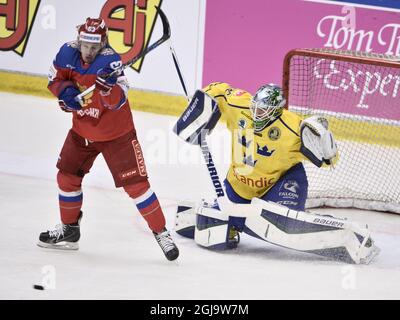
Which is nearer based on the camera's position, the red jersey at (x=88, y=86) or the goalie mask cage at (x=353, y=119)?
the red jersey at (x=88, y=86)

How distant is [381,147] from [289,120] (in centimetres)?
171

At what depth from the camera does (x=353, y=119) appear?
7055mm

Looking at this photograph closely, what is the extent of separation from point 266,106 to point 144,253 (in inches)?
36.9

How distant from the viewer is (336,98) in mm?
6855

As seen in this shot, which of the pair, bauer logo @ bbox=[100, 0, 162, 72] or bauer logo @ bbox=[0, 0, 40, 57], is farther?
bauer logo @ bbox=[0, 0, 40, 57]

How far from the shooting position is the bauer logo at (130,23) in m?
7.72

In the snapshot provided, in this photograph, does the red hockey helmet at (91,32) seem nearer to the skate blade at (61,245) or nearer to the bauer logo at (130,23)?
the skate blade at (61,245)

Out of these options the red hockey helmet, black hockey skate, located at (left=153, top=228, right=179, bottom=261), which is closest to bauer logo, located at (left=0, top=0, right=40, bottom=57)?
the red hockey helmet

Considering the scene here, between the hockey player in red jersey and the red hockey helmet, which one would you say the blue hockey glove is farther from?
the red hockey helmet

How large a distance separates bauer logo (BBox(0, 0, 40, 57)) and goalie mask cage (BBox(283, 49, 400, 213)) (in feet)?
7.97

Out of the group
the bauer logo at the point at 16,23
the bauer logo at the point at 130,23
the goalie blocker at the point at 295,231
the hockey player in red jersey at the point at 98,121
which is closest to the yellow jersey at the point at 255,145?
the goalie blocker at the point at 295,231

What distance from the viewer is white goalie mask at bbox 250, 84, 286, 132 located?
526cm

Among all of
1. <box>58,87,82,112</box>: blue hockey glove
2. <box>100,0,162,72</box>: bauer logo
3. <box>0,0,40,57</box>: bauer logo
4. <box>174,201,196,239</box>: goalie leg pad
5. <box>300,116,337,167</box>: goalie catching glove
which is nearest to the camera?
<box>58,87,82,112</box>: blue hockey glove

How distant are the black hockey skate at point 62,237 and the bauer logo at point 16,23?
3.12 metres
